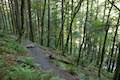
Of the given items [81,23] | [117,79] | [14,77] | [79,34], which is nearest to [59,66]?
[117,79]

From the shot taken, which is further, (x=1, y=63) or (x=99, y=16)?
(x=99, y=16)

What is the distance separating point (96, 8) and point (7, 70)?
19.4 meters

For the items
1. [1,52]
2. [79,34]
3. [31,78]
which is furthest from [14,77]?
[79,34]

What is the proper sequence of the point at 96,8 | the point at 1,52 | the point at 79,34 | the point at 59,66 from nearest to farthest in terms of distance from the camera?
the point at 1,52, the point at 59,66, the point at 96,8, the point at 79,34

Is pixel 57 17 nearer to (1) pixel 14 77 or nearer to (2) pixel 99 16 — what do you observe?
(2) pixel 99 16

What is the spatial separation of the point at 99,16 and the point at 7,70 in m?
20.5

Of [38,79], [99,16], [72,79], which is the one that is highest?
[99,16]

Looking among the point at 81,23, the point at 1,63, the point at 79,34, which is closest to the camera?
the point at 1,63

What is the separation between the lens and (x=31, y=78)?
582cm

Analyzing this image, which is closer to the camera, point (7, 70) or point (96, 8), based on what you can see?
point (7, 70)

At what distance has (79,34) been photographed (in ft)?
99.9

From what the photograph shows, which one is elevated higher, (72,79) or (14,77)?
(14,77)

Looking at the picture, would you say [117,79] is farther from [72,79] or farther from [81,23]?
[81,23]

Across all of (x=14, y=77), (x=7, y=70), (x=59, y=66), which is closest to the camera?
(x=14, y=77)
